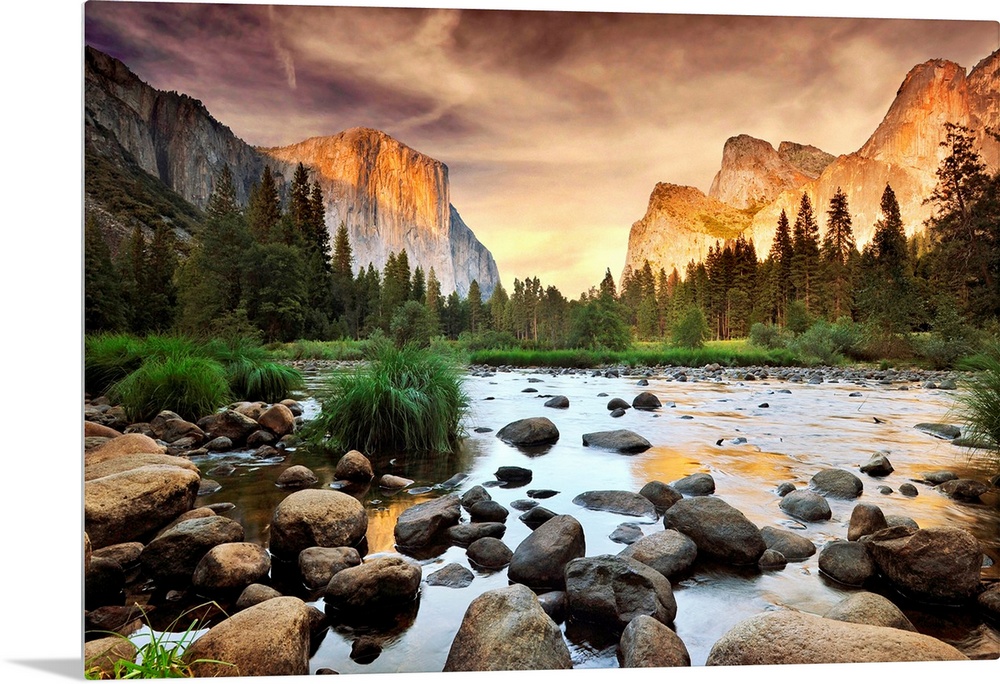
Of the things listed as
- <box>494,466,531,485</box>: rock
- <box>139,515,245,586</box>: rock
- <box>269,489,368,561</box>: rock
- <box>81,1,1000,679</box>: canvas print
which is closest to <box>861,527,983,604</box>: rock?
<box>81,1,1000,679</box>: canvas print

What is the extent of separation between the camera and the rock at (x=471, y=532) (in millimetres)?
2645

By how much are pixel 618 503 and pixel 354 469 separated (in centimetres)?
156

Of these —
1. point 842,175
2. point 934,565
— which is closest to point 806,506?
point 934,565

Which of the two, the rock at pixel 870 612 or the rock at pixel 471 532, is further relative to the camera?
the rock at pixel 471 532

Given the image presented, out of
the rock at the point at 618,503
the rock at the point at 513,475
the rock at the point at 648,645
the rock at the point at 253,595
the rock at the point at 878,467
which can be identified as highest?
the rock at the point at 878,467

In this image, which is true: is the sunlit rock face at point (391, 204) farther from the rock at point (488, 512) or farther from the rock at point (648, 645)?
the rock at point (648, 645)

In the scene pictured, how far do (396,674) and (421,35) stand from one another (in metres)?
2.99

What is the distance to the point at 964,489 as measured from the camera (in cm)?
305

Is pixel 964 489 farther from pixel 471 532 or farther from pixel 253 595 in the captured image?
pixel 253 595

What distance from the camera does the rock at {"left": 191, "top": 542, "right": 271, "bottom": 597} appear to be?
2.16m

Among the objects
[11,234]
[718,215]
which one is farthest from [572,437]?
[11,234]

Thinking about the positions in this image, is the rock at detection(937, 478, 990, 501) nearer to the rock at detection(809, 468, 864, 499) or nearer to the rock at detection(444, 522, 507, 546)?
the rock at detection(809, 468, 864, 499)

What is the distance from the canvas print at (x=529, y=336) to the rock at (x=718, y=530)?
0.6 inches

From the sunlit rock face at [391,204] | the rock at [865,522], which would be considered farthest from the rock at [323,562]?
the rock at [865,522]
